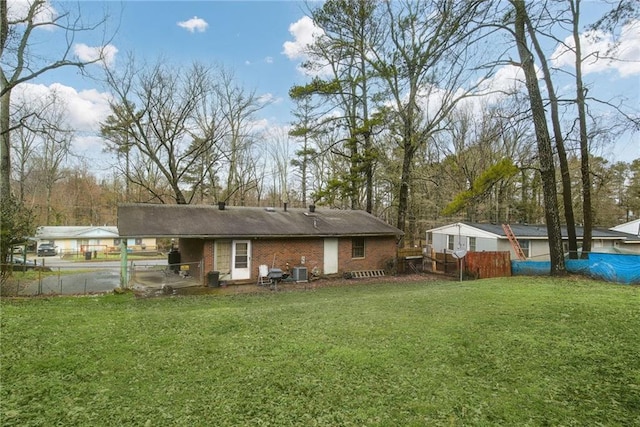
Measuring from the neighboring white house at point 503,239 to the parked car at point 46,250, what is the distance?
→ 123 ft

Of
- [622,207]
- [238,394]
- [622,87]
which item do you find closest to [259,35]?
[622,87]

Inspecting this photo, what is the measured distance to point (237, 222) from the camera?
51.8 ft

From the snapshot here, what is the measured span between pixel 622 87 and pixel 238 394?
1125 centimetres

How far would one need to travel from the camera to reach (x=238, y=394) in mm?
3928

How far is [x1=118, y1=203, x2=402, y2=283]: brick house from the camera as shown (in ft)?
46.5

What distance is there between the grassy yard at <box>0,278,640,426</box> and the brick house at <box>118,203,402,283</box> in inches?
258

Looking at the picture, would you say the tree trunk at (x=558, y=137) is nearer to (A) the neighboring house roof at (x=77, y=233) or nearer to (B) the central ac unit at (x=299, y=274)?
(B) the central ac unit at (x=299, y=274)

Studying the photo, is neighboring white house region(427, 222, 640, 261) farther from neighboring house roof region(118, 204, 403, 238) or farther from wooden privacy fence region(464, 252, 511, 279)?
neighboring house roof region(118, 204, 403, 238)

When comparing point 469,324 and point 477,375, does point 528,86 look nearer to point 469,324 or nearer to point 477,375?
point 469,324

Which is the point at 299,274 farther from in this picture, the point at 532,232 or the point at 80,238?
the point at 80,238

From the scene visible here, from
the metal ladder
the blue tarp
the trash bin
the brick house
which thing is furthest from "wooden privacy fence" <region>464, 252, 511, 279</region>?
the trash bin

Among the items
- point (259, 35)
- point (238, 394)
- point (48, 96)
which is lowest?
point (238, 394)

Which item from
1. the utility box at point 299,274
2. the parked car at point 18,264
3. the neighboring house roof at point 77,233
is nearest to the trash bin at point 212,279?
the utility box at point 299,274

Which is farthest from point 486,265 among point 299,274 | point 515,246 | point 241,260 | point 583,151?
point 241,260
